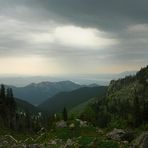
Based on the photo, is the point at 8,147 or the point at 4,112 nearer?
the point at 8,147

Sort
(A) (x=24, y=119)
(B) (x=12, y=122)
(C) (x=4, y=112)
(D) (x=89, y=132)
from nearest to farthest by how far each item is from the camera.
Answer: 1. (D) (x=89, y=132)
2. (C) (x=4, y=112)
3. (B) (x=12, y=122)
4. (A) (x=24, y=119)

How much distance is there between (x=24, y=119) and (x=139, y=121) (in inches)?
2210

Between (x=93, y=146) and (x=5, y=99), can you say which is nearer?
(x=93, y=146)

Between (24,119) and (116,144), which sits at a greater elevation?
(116,144)

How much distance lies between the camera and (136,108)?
6777 inches

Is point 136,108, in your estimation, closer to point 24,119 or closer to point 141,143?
point 24,119

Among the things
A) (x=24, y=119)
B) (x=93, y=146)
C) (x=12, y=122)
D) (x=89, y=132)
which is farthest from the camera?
(x=24, y=119)

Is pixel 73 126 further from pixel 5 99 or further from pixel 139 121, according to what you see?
pixel 139 121

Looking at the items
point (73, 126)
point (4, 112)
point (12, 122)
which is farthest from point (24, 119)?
point (73, 126)

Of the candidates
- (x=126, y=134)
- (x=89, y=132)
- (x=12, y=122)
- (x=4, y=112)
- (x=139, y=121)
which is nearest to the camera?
(x=126, y=134)

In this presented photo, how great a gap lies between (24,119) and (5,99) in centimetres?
5274

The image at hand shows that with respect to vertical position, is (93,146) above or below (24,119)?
above

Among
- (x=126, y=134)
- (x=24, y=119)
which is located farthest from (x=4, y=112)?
(x=126, y=134)

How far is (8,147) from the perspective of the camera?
46.7 m
